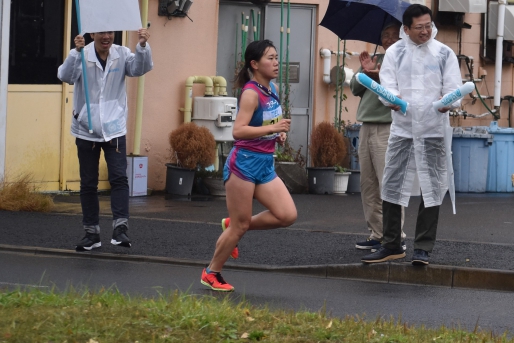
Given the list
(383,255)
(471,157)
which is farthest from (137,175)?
(383,255)

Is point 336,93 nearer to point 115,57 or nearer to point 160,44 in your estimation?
point 160,44

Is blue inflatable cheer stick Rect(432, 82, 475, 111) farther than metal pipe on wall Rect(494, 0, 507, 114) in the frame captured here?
No

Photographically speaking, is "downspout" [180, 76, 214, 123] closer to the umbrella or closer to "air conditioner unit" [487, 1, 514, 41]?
the umbrella

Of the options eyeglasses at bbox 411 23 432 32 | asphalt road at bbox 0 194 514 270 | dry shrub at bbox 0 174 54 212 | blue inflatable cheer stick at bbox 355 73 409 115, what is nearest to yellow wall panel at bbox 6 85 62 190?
asphalt road at bbox 0 194 514 270

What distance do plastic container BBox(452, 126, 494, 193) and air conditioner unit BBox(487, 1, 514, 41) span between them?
2.24m

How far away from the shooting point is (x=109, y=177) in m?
8.98

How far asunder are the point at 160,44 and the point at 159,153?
4.76ft

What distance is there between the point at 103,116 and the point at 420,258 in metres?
2.78

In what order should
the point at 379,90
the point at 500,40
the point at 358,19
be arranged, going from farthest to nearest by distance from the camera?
1. the point at 500,40
2. the point at 358,19
3. the point at 379,90

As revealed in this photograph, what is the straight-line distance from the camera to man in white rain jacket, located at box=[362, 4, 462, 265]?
8.23m

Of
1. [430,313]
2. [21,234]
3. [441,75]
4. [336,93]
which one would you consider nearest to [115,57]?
[21,234]

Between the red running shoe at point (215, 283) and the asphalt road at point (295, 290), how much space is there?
62 millimetres

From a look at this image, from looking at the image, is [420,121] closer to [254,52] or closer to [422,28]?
[422,28]

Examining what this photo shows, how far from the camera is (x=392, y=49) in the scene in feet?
27.6
